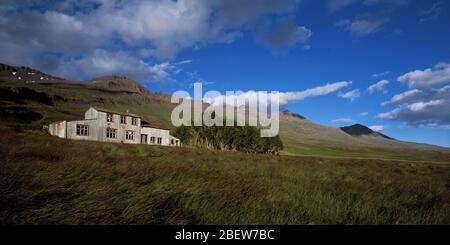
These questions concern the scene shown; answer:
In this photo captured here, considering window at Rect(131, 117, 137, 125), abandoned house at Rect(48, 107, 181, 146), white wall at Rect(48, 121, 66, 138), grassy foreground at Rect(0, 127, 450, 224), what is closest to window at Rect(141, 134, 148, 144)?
abandoned house at Rect(48, 107, 181, 146)

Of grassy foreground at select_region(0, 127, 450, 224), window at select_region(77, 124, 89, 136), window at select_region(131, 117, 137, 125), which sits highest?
window at select_region(131, 117, 137, 125)

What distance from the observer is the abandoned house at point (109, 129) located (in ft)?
189

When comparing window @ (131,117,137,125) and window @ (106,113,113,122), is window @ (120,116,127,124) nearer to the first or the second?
window @ (131,117,137,125)

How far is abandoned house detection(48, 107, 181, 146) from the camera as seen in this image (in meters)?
57.6

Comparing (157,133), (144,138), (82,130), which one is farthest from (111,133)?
(157,133)

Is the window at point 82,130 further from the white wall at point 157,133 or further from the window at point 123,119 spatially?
the white wall at point 157,133

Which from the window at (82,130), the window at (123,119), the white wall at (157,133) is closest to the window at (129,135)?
the window at (123,119)

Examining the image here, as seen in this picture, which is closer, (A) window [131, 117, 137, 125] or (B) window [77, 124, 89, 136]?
(B) window [77, 124, 89, 136]

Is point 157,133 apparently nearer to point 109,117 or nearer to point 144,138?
point 144,138

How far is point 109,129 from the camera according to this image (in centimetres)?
6341

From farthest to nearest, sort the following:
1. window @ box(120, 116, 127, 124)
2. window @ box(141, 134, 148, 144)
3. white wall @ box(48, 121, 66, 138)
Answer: window @ box(141, 134, 148, 144)
window @ box(120, 116, 127, 124)
white wall @ box(48, 121, 66, 138)
